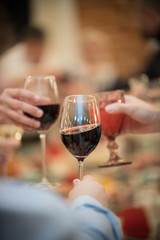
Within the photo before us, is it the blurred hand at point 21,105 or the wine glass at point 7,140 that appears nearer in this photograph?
the blurred hand at point 21,105

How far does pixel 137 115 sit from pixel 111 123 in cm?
10

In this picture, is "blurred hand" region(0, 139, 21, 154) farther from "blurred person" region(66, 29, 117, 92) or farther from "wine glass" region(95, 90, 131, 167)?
"blurred person" region(66, 29, 117, 92)

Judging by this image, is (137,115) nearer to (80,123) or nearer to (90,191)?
(80,123)

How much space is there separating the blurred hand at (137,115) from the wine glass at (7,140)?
0.72m

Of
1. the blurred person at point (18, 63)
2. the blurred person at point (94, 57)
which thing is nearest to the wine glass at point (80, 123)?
the blurred person at point (18, 63)

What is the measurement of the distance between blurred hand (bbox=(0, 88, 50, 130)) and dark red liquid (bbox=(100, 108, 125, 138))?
0.20 metres

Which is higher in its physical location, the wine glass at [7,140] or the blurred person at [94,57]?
the blurred person at [94,57]

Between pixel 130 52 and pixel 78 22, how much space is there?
3.35 ft

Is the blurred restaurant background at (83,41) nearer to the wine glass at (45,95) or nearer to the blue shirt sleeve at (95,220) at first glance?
→ the wine glass at (45,95)

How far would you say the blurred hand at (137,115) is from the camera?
125 cm

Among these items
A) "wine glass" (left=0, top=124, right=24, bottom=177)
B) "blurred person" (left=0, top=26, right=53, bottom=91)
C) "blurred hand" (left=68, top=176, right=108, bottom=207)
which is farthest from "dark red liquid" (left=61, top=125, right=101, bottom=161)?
"blurred person" (left=0, top=26, right=53, bottom=91)

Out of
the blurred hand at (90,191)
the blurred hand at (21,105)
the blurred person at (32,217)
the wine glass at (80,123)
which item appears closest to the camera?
the blurred person at (32,217)

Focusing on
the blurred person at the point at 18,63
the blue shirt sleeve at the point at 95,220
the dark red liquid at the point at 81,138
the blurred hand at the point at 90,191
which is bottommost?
the blue shirt sleeve at the point at 95,220

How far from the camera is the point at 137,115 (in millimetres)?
1322
